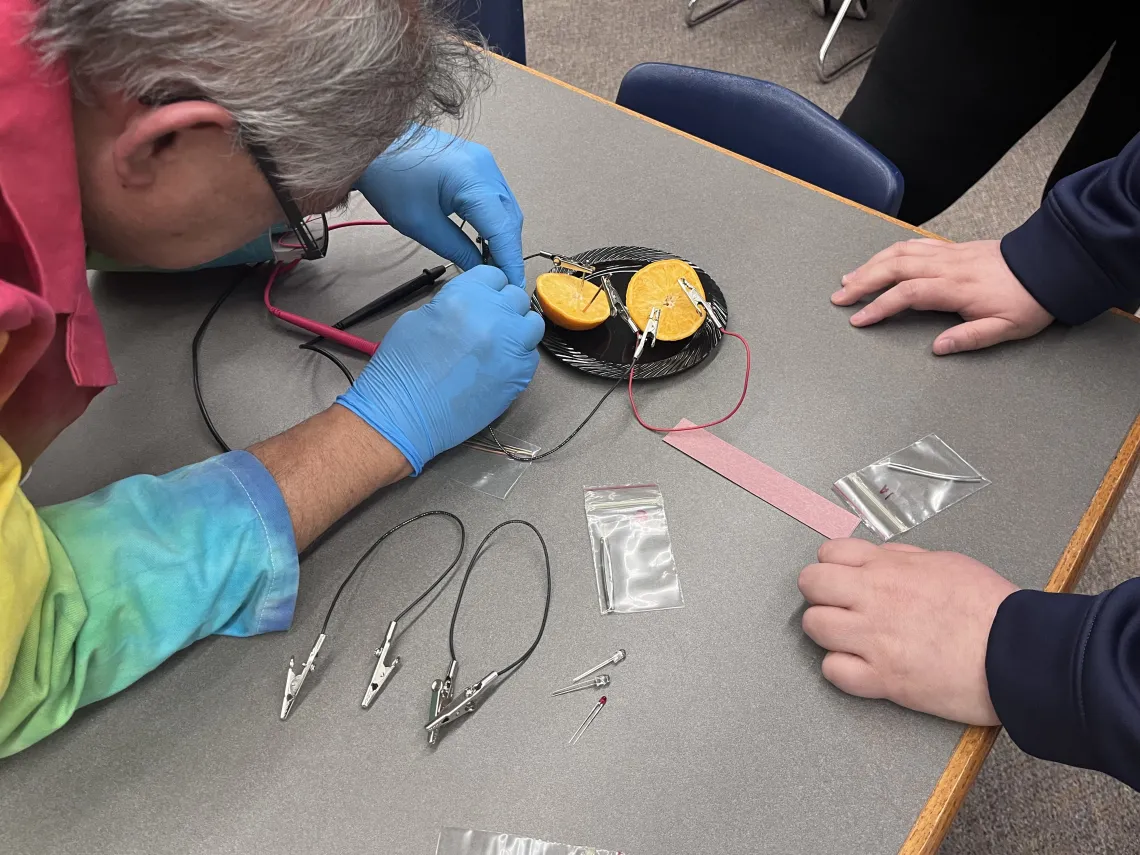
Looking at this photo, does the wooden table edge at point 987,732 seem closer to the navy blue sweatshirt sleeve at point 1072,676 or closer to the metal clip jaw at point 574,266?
the navy blue sweatshirt sleeve at point 1072,676

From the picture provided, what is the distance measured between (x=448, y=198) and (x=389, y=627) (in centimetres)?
56

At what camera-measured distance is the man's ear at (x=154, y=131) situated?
58 cm

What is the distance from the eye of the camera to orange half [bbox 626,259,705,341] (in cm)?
92

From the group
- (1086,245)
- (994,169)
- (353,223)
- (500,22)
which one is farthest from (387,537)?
(994,169)

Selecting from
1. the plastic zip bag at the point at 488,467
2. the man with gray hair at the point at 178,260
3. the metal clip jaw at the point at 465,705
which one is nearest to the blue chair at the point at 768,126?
the man with gray hair at the point at 178,260

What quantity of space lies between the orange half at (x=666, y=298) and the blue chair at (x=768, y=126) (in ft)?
1.19

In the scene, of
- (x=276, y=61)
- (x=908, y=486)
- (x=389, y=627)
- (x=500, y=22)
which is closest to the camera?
(x=276, y=61)

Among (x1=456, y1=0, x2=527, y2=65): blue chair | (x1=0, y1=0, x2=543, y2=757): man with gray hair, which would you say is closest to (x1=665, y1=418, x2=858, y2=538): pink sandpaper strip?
(x1=0, y1=0, x2=543, y2=757): man with gray hair

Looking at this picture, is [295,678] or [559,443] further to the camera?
[559,443]

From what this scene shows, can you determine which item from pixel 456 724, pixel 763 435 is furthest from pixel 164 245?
pixel 763 435

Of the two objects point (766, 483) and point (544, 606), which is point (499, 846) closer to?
point (544, 606)

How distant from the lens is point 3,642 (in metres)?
0.53

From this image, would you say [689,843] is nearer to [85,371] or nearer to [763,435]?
[763,435]

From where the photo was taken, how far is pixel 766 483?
815mm
